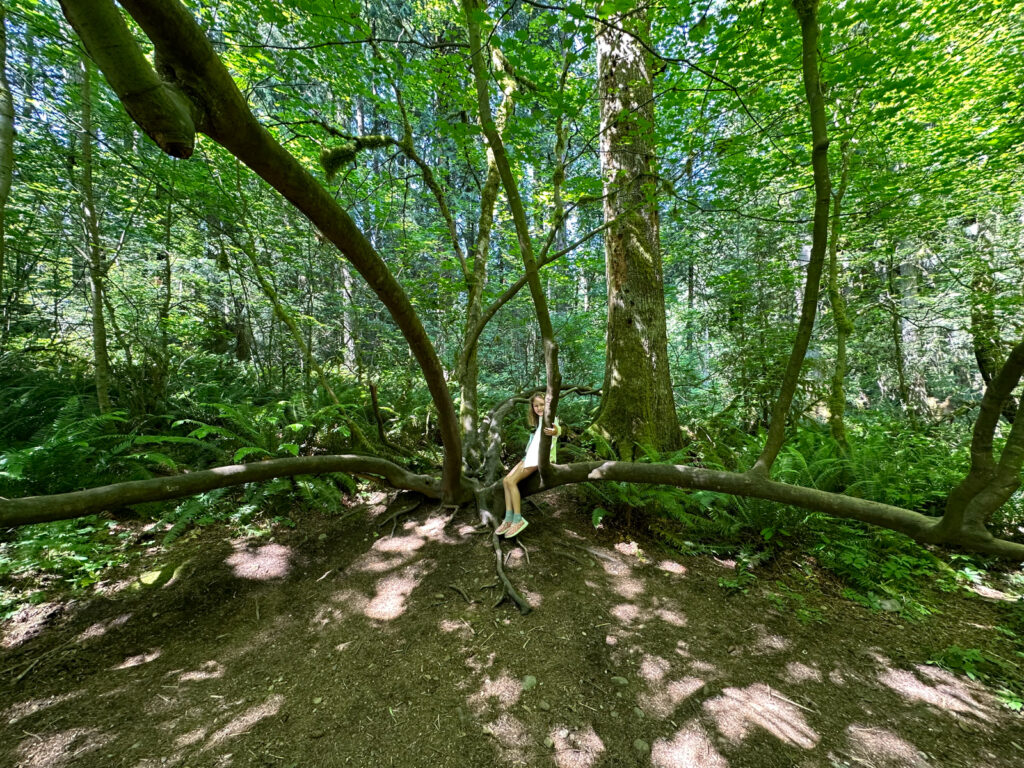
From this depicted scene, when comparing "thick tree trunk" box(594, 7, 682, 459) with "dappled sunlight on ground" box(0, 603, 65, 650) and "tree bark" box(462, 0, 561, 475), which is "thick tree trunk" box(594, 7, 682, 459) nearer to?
"tree bark" box(462, 0, 561, 475)

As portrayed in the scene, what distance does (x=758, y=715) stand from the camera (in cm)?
219

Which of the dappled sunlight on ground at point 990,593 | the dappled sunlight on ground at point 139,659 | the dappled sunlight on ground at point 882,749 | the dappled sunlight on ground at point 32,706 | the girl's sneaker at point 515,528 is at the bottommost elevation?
the dappled sunlight on ground at point 990,593

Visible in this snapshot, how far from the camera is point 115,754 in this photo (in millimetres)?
1970

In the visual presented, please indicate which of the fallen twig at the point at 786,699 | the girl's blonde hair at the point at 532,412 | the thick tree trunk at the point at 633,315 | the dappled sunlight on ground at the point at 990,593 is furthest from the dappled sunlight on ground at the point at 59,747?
the dappled sunlight on ground at the point at 990,593

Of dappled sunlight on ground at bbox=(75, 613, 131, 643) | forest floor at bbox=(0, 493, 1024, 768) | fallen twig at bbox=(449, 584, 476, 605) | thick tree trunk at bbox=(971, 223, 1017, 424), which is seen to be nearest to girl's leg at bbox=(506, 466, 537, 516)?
forest floor at bbox=(0, 493, 1024, 768)

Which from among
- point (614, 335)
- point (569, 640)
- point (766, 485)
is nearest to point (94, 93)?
point (614, 335)

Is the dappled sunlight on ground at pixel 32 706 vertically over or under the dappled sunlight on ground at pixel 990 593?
over

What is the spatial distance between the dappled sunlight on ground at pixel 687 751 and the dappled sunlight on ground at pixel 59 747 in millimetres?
3021

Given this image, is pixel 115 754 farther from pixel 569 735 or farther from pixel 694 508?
pixel 694 508

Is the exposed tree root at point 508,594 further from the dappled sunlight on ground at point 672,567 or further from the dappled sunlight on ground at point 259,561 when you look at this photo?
the dappled sunlight on ground at point 259,561

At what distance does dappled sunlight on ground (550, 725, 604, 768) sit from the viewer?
1989 millimetres

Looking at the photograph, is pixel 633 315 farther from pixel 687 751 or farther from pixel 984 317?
pixel 984 317

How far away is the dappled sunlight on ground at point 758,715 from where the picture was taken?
2.08 m

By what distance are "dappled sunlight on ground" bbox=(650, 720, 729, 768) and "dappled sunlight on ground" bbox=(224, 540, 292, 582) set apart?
3.39 m
